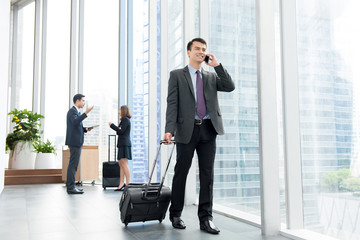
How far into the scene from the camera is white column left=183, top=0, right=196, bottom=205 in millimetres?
3805

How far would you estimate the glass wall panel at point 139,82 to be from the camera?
592 centimetres

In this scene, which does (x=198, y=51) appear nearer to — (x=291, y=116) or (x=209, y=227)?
(x=291, y=116)

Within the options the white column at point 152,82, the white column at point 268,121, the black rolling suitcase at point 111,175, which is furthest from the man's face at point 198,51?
the black rolling suitcase at point 111,175

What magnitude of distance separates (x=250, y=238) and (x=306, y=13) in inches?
69.2

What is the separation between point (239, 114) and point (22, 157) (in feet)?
19.8

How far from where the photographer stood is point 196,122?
253 cm

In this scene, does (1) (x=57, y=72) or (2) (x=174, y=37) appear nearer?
(2) (x=174, y=37)

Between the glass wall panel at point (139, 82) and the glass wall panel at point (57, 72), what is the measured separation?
2825mm

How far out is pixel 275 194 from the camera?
2.46 metres

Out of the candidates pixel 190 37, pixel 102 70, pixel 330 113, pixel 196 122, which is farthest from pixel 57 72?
pixel 330 113

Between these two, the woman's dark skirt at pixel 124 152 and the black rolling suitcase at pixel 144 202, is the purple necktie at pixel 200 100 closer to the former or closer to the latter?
the black rolling suitcase at pixel 144 202

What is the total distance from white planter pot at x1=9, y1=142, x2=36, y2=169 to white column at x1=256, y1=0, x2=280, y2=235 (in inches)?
255

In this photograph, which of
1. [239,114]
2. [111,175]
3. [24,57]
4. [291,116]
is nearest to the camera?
[291,116]

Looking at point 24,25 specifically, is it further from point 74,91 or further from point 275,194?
point 275,194
